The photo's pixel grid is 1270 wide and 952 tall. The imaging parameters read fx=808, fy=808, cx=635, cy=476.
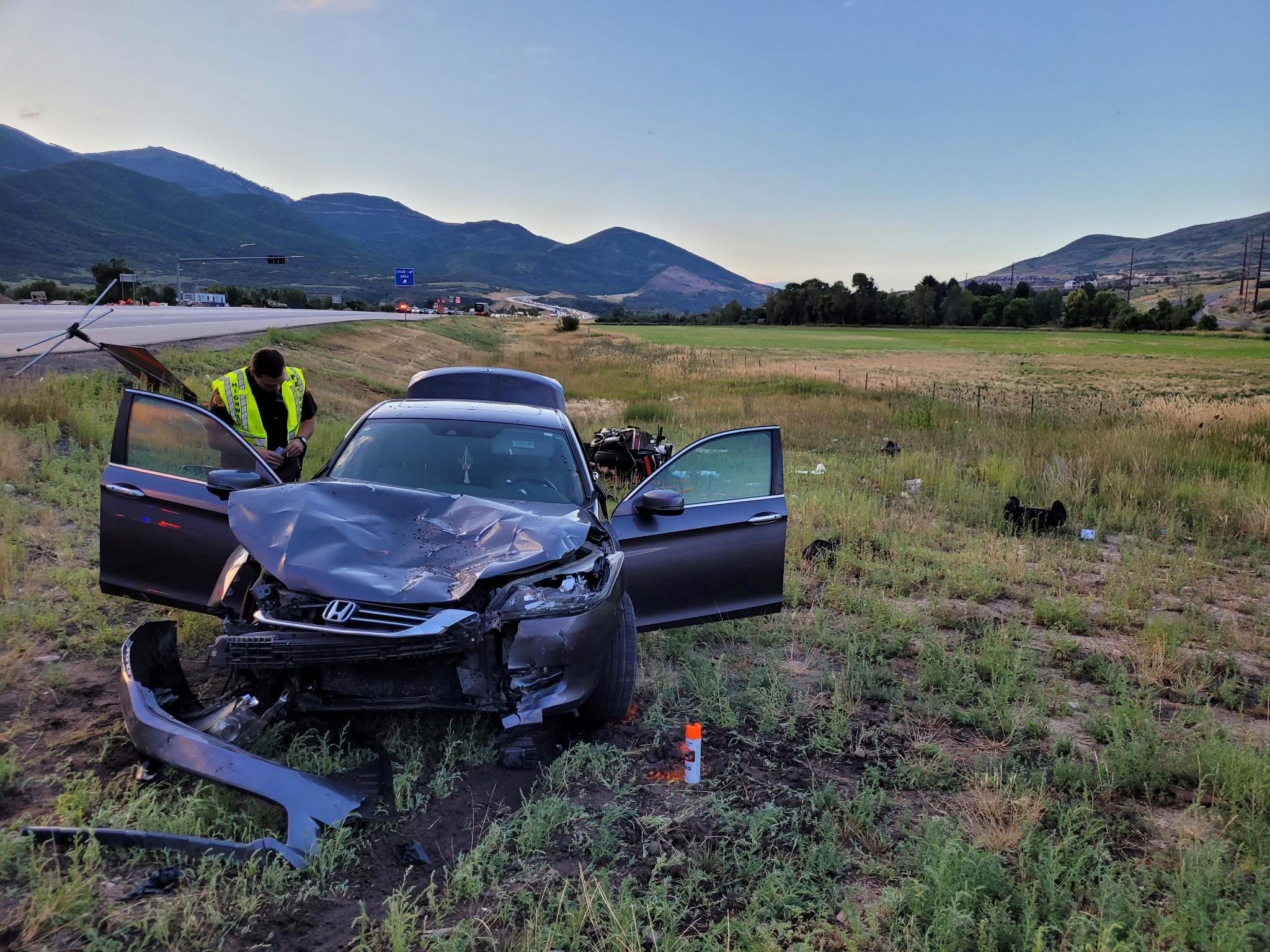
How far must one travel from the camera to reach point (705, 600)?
4715 millimetres

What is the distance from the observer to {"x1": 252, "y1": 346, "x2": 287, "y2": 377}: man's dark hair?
5.85 meters

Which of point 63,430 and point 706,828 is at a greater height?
point 63,430

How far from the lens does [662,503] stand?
14.3 feet

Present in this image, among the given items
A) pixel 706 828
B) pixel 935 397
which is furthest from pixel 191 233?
pixel 706 828

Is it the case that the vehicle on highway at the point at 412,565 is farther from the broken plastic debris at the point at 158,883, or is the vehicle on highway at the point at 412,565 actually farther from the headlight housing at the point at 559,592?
the broken plastic debris at the point at 158,883

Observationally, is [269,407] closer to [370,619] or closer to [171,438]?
[171,438]

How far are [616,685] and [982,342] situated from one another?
7538 cm

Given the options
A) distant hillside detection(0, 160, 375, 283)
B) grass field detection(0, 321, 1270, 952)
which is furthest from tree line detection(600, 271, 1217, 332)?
grass field detection(0, 321, 1270, 952)

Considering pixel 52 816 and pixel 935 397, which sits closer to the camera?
pixel 52 816

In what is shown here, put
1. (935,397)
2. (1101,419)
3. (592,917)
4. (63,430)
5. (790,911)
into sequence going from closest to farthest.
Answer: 1. (592,917)
2. (790,911)
3. (63,430)
4. (1101,419)
5. (935,397)

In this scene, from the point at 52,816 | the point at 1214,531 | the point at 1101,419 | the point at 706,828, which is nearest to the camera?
the point at 52,816

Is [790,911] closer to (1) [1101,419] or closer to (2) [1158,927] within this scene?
(2) [1158,927]

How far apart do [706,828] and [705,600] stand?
5.33ft

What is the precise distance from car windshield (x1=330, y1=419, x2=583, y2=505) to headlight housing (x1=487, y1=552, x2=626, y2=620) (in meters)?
0.89
